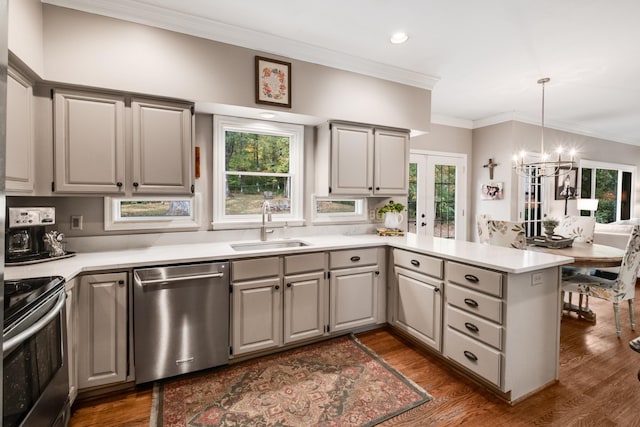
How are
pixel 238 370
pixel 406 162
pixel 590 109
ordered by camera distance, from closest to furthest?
pixel 238 370 → pixel 406 162 → pixel 590 109

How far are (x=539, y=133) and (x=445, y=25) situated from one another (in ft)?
12.9

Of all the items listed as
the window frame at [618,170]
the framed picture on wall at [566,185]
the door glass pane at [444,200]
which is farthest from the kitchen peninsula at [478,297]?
the window frame at [618,170]

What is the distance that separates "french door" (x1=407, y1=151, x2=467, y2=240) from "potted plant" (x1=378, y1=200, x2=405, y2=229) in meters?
1.24

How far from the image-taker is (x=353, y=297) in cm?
291

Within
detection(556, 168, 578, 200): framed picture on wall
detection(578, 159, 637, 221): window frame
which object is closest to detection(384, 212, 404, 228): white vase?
detection(556, 168, 578, 200): framed picture on wall

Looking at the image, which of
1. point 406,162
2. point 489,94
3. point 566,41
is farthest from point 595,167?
point 406,162

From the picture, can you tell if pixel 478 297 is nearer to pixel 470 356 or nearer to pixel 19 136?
pixel 470 356

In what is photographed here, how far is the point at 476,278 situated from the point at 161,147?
8.36 ft

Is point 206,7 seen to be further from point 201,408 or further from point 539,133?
point 539,133

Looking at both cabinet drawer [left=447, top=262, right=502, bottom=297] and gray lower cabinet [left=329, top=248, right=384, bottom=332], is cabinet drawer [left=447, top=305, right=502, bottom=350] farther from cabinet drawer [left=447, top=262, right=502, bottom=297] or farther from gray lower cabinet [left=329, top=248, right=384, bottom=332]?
gray lower cabinet [left=329, top=248, right=384, bottom=332]

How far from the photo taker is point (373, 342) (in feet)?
9.50

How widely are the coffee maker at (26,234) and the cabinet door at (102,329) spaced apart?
43cm

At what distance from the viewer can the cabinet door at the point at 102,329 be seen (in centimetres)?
197

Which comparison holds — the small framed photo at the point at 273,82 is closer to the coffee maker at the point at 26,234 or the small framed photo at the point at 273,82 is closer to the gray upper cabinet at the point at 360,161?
the gray upper cabinet at the point at 360,161
